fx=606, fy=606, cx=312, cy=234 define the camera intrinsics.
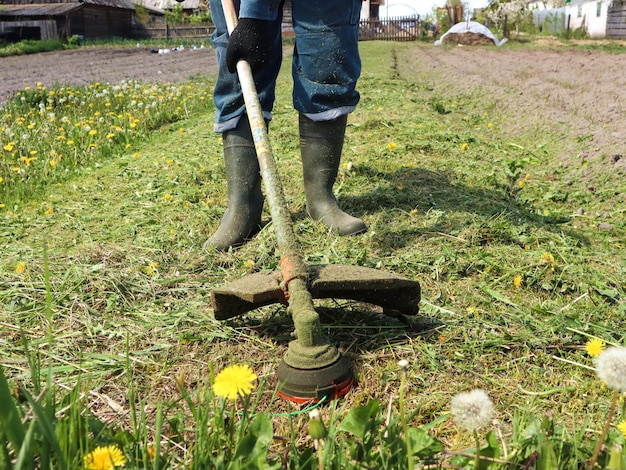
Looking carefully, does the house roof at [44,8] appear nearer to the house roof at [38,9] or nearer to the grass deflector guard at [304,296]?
the house roof at [38,9]

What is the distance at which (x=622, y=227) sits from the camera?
3076 mm

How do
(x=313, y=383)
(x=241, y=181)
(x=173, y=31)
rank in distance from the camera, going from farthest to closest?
(x=173, y=31), (x=241, y=181), (x=313, y=383)

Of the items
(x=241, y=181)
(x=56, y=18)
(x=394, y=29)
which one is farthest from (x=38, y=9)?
(x=241, y=181)

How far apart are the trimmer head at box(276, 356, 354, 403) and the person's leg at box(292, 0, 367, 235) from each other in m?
1.26

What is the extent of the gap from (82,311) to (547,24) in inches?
1477

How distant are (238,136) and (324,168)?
1.38 ft

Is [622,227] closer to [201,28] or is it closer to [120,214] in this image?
[120,214]

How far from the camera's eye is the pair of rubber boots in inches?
105

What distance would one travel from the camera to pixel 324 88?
2602mm

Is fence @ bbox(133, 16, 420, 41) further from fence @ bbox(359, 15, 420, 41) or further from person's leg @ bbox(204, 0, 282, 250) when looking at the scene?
person's leg @ bbox(204, 0, 282, 250)

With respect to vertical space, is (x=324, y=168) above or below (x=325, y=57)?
below

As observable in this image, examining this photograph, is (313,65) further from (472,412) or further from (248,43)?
(472,412)

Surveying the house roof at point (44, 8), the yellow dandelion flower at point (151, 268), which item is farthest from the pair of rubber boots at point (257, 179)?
the house roof at point (44, 8)

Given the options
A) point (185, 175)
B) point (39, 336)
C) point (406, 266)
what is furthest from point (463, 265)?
point (185, 175)
